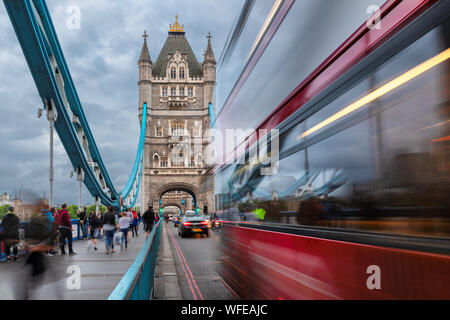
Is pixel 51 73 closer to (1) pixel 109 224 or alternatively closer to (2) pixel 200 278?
(1) pixel 109 224

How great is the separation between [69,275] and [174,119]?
43349 millimetres

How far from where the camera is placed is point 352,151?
2.55m

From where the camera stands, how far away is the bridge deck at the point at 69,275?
15.2 ft

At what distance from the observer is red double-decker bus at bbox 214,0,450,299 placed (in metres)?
1.90

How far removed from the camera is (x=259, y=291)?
4.27 meters

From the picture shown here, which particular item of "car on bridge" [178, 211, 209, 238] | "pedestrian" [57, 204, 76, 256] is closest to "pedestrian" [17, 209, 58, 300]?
"pedestrian" [57, 204, 76, 256]

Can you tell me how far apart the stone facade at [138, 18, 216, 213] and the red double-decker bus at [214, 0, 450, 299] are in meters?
42.6

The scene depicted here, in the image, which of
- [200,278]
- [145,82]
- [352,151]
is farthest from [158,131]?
[352,151]

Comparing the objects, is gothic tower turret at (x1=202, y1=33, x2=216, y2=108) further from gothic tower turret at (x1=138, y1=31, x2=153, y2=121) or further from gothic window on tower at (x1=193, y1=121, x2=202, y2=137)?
gothic tower turret at (x1=138, y1=31, x2=153, y2=121)

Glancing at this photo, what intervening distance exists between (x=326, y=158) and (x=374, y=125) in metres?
0.60

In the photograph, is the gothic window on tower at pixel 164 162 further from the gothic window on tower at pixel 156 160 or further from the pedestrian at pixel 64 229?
the pedestrian at pixel 64 229

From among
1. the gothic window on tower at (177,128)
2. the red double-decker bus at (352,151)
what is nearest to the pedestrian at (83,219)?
the red double-decker bus at (352,151)
